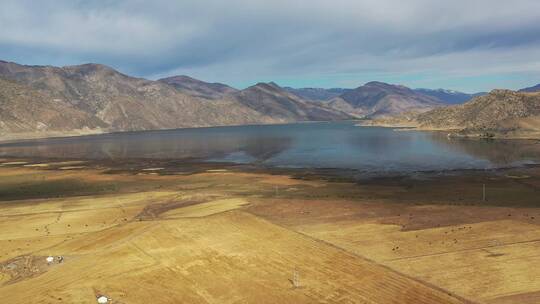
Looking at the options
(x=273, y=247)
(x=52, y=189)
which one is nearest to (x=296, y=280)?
(x=273, y=247)

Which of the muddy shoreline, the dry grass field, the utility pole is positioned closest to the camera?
the dry grass field

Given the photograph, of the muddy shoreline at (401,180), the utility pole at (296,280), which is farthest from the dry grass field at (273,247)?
the muddy shoreline at (401,180)

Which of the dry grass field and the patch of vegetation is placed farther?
the patch of vegetation

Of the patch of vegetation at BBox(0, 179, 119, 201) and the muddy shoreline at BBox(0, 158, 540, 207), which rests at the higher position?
the muddy shoreline at BBox(0, 158, 540, 207)

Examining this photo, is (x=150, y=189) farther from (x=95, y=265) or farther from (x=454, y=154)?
(x=454, y=154)

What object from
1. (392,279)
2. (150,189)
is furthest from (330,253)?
(150,189)

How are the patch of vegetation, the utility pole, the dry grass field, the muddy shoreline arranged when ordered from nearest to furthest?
the dry grass field < the utility pole < the muddy shoreline < the patch of vegetation

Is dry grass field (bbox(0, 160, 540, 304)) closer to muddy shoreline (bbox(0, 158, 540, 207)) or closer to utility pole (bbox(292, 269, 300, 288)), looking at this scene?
utility pole (bbox(292, 269, 300, 288))

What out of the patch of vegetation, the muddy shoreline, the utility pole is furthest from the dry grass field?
the patch of vegetation
